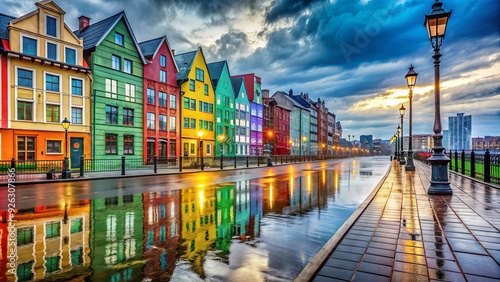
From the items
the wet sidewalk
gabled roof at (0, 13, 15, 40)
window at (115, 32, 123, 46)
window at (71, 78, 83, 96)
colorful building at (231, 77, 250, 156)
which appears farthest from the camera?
colorful building at (231, 77, 250, 156)

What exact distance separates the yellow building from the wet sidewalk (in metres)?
26.0

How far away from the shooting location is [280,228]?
6.32 metres

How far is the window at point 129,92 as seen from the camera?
3205 cm

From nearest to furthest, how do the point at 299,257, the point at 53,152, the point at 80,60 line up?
the point at 299,257
the point at 53,152
the point at 80,60

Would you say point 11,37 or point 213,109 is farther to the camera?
point 213,109

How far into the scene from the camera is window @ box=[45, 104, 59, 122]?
83.3 ft

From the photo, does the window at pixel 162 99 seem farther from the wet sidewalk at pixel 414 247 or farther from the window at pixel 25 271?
the window at pixel 25 271

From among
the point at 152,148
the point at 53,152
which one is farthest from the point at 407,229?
the point at 152,148

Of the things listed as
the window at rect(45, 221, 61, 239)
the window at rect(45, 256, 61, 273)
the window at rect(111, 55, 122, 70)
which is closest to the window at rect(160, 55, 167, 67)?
the window at rect(111, 55, 122, 70)

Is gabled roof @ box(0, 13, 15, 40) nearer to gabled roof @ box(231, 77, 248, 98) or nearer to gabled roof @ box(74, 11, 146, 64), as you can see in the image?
gabled roof @ box(74, 11, 146, 64)

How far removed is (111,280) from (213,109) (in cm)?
4211

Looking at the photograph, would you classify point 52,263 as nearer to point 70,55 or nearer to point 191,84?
point 70,55

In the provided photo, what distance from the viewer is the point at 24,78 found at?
24.1 metres

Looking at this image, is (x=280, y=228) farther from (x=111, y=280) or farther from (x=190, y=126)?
(x=190, y=126)
